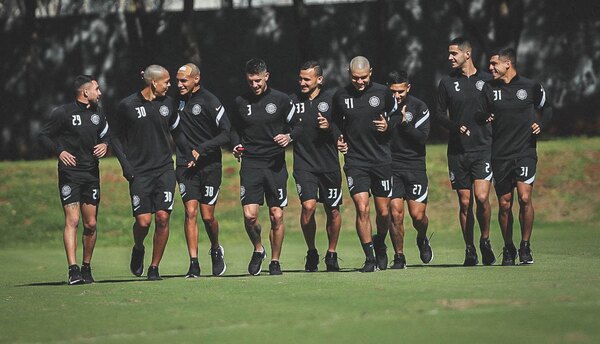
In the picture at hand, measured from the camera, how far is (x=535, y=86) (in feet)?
56.0

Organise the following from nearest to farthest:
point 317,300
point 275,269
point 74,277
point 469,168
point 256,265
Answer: point 317,300, point 74,277, point 275,269, point 256,265, point 469,168

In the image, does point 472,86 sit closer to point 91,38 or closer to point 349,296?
point 349,296

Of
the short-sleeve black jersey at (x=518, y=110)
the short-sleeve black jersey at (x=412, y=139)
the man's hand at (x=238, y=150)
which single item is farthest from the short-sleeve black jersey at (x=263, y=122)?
the short-sleeve black jersey at (x=518, y=110)

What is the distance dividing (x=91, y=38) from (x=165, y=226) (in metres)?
24.9

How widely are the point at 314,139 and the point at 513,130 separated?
237 centimetres

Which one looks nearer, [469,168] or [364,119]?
[364,119]

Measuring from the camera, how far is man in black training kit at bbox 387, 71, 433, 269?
17.5 meters

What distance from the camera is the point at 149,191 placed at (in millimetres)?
16375

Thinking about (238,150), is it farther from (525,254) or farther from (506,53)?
(525,254)

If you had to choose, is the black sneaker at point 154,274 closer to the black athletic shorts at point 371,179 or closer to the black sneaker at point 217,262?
the black sneaker at point 217,262

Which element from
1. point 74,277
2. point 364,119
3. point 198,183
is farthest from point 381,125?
point 74,277

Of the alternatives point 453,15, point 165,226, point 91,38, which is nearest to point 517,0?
point 453,15

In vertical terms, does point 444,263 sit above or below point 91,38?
below

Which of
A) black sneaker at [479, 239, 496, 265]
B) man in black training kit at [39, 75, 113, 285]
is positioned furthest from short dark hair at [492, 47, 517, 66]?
man in black training kit at [39, 75, 113, 285]
